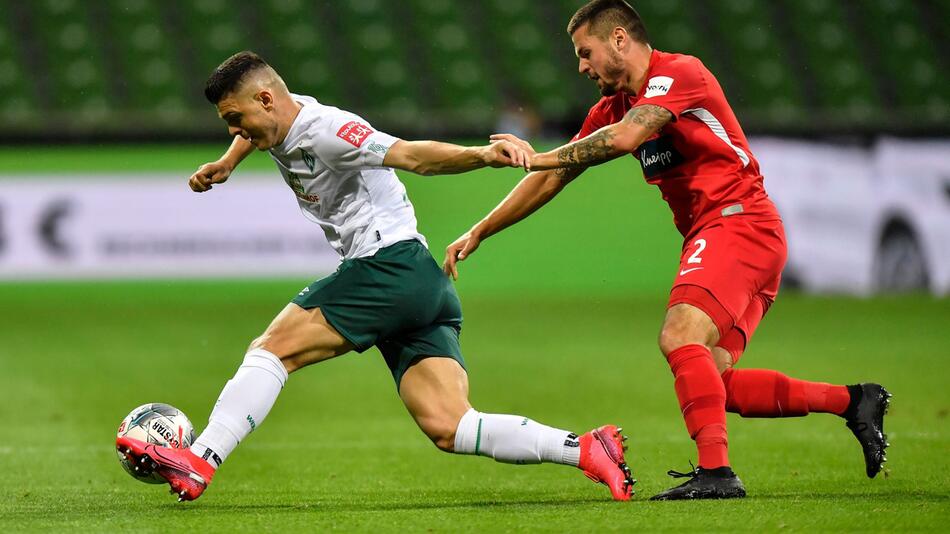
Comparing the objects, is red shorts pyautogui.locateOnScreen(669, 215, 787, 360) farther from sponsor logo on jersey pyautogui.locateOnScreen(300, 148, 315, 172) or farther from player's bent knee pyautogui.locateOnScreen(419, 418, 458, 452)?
sponsor logo on jersey pyautogui.locateOnScreen(300, 148, 315, 172)

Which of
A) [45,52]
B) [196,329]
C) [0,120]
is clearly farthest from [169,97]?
[196,329]

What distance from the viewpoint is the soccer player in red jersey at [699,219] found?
584 cm

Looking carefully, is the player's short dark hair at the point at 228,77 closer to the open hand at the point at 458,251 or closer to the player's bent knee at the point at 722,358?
the open hand at the point at 458,251

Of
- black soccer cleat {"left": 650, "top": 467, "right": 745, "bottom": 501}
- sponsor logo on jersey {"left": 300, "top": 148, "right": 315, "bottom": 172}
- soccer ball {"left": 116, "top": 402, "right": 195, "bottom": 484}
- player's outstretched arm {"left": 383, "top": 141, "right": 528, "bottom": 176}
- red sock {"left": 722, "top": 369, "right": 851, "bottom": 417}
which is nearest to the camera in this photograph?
player's outstretched arm {"left": 383, "top": 141, "right": 528, "bottom": 176}

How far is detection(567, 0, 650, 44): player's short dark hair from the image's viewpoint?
6227mm

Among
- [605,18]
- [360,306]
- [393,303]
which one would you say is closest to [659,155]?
[605,18]

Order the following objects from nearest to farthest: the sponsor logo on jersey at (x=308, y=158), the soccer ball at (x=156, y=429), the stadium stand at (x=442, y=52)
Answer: the soccer ball at (x=156, y=429) < the sponsor logo on jersey at (x=308, y=158) < the stadium stand at (x=442, y=52)

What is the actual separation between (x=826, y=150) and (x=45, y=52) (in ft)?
36.4

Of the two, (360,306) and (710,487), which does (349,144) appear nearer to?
(360,306)

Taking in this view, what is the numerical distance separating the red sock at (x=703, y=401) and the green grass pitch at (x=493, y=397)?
0.77ft

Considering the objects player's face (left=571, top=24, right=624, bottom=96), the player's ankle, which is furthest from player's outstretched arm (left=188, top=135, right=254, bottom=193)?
the player's ankle

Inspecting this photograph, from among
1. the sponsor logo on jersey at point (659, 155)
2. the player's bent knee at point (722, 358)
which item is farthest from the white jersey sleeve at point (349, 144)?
the player's bent knee at point (722, 358)

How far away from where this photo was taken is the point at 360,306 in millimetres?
5973

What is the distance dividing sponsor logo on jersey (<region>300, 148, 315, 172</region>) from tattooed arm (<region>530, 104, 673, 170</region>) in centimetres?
96
